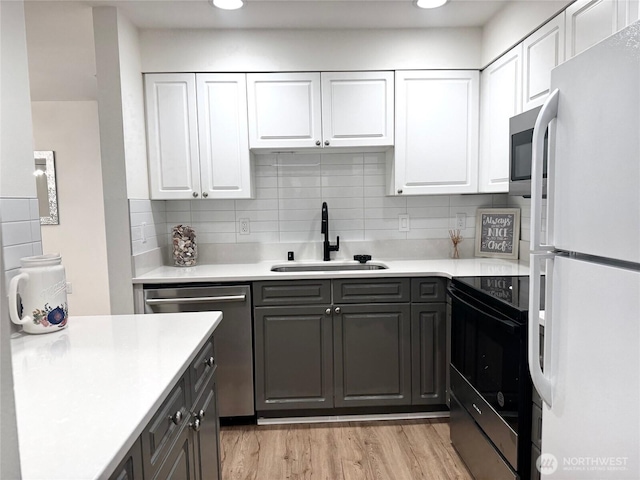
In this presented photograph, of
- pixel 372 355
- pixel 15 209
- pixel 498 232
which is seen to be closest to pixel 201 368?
pixel 15 209

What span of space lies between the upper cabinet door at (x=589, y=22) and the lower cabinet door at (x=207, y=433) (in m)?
1.96

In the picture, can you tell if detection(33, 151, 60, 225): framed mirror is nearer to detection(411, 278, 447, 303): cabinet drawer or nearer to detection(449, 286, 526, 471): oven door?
detection(411, 278, 447, 303): cabinet drawer

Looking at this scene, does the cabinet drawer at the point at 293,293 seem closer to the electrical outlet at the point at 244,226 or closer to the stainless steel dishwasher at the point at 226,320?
the stainless steel dishwasher at the point at 226,320

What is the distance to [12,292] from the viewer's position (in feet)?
4.20

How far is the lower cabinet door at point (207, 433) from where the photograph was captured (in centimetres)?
136

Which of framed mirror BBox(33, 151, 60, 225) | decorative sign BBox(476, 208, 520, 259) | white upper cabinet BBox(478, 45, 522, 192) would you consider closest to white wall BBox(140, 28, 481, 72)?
white upper cabinet BBox(478, 45, 522, 192)

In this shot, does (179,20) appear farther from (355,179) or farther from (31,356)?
(31,356)

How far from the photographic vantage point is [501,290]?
1865 millimetres

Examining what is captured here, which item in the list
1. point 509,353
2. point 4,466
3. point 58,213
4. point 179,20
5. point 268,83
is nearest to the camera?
point 4,466

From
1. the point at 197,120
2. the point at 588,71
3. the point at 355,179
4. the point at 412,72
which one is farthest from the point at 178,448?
the point at 412,72

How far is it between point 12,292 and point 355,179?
88.0 inches

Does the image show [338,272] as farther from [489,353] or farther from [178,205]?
[178,205]

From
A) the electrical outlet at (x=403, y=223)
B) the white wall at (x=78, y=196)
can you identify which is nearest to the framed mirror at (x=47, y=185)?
the white wall at (x=78, y=196)

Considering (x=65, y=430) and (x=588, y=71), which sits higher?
(x=588, y=71)
